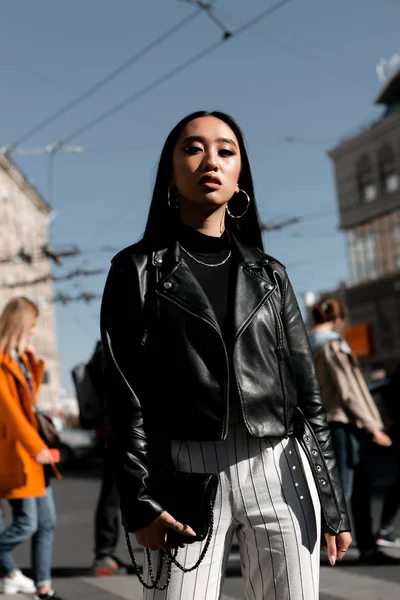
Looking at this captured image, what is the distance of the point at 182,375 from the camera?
86.7 inches

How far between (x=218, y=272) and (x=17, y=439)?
122 inches

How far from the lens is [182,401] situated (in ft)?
7.18

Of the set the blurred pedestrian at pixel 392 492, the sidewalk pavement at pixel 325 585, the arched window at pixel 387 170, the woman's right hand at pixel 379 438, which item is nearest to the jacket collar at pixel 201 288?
the sidewalk pavement at pixel 325 585

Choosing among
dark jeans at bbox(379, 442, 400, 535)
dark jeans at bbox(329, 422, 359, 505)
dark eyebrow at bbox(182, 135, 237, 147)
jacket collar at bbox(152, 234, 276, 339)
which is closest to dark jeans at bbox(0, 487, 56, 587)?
dark jeans at bbox(329, 422, 359, 505)

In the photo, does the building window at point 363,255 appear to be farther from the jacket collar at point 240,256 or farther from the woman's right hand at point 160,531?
the woman's right hand at point 160,531

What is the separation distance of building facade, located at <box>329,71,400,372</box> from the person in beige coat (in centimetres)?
3386

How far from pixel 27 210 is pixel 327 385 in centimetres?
5478

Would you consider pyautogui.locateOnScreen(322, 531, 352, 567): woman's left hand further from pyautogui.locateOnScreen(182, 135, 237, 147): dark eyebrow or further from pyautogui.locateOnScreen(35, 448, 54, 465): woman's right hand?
pyautogui.locateOnScreen(35, 448, 54, 465): woman's right hand

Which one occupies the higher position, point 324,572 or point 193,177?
point 193,177

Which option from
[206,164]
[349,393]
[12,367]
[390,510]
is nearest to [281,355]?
[206,164]

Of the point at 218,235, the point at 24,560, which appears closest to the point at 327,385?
the point at 24,560

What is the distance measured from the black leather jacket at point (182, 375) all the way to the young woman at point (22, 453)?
9.88 ft

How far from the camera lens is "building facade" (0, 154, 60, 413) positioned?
5278 centimetres

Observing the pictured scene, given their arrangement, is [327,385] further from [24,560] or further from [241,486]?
[241,486]
